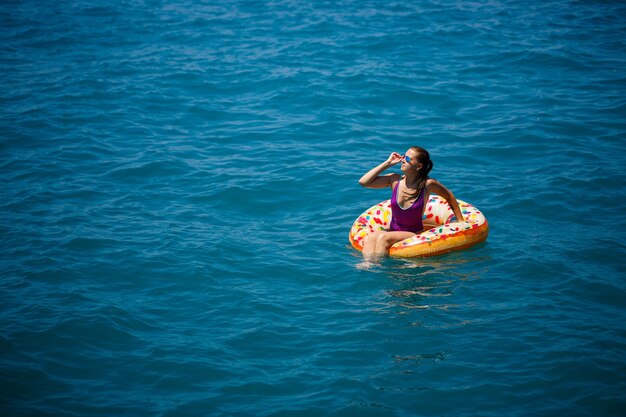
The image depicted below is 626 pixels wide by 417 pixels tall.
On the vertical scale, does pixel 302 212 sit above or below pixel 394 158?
below

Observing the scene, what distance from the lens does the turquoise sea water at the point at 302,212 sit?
20.1 feet

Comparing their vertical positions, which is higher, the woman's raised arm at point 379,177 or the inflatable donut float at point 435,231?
the woman's raised arm at point 379,177

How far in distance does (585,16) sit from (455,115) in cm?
655

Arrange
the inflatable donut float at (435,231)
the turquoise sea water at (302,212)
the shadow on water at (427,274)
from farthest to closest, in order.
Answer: the inflatable donut float at (435,231), the shadow on water at (427,274), the turquoise sea water at (302,212)

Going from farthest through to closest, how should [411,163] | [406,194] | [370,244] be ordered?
[370,244] < [406,194] < [411,163]

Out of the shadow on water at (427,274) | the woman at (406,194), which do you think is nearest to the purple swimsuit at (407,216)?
the woman at (406,194)

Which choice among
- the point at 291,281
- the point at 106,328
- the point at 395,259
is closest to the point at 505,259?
the point at 395,259

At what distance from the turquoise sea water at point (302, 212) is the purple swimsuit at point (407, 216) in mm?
514

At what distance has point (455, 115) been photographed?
1229 centimetres

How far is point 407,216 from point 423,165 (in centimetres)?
69

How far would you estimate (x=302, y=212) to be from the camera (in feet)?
31.4

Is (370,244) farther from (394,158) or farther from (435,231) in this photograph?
(394,158)

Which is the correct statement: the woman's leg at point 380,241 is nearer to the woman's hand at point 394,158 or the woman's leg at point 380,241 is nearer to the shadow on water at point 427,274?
the shadow on water at point 427,274

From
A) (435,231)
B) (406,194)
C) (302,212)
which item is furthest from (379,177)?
(302,212)
